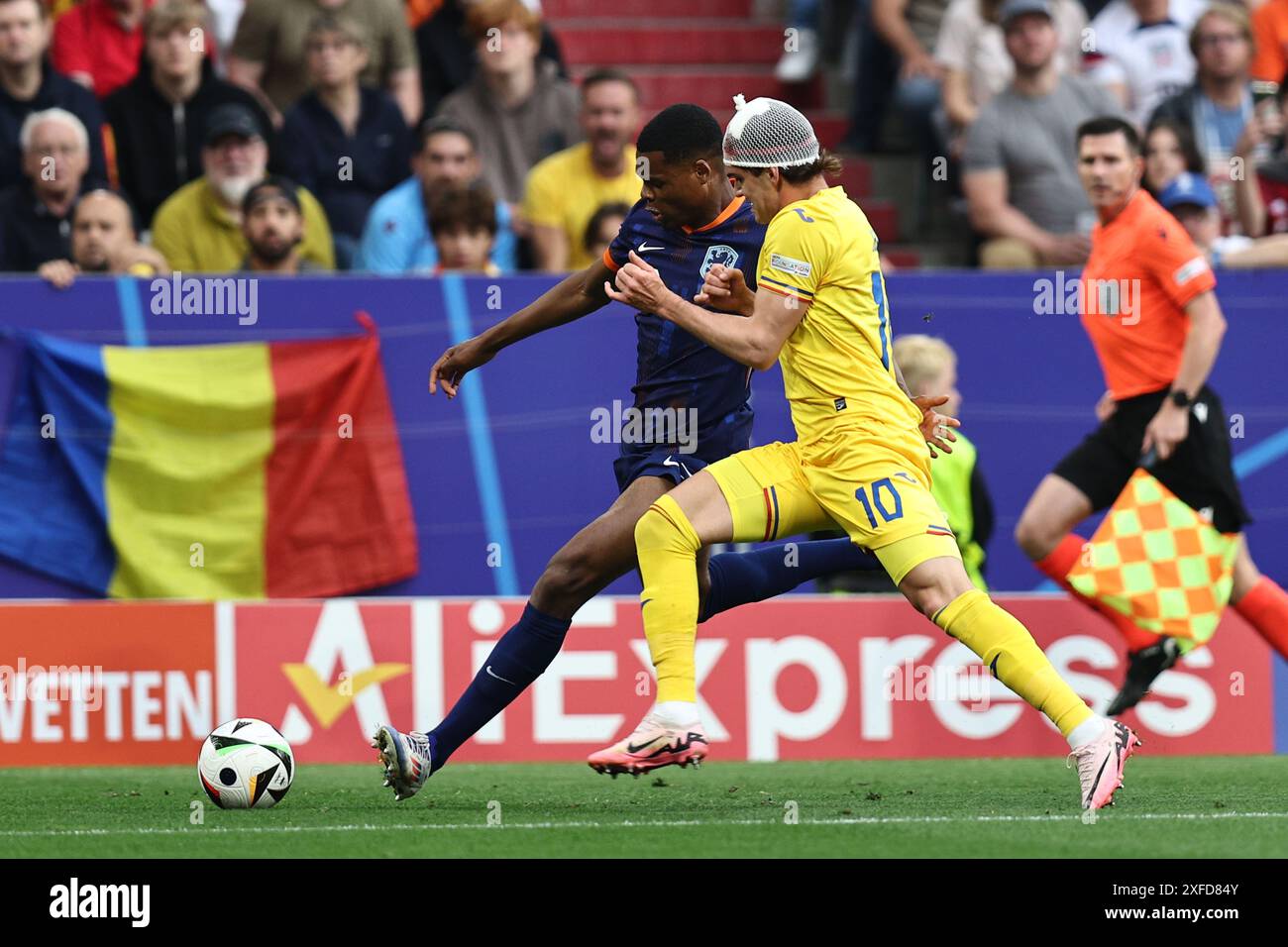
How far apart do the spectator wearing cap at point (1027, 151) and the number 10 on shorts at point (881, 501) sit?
5303mm

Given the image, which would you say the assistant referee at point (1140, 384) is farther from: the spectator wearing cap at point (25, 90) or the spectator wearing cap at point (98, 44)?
the spectator wearing cap at point (98, 44)

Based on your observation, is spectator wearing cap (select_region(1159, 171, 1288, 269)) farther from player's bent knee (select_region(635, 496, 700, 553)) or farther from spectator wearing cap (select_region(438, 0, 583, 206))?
player's bent knee (select_region(635, 496, 700, 553))

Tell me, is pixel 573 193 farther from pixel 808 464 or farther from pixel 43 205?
pixel 808 464

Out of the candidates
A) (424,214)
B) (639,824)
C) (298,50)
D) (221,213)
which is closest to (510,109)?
(424,214)

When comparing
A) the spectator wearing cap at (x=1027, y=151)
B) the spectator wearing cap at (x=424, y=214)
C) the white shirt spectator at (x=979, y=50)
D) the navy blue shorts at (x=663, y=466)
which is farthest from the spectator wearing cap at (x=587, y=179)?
the navy blue shorts at (x=663, y=466)

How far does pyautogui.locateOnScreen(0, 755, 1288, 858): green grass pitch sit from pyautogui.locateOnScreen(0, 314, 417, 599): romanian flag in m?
1.83

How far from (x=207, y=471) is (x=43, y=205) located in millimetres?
1586

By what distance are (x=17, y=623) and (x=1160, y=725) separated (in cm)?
467

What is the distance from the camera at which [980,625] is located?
648 centimetres

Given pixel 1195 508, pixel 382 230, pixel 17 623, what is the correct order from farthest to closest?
Result: pixel 382 230, pixel 1195 508, pixel 17 623

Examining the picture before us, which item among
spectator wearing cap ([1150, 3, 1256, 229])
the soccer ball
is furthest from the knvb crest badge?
spectator wearing cap ([1150, 3, 1256, 229])

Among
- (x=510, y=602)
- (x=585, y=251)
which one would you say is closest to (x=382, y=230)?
(x=585, y=251)

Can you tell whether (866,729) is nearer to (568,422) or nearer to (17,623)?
(568,422)

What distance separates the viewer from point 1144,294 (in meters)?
9.48
